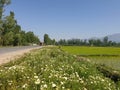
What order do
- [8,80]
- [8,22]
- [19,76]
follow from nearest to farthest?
[8,80]
[19,76]
[8,22]

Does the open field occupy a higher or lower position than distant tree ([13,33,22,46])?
lower

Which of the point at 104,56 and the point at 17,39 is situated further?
the point at 17,39

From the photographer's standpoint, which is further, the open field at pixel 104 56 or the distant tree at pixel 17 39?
the distant tree at pixel 17 39

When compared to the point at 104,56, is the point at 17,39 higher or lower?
higher

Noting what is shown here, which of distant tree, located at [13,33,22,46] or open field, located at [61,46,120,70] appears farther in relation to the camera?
distant tree, located at [13,33,22,46]

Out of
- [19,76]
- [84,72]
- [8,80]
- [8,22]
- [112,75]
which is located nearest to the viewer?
[8,80]

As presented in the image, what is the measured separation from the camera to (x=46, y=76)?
28.5 feet

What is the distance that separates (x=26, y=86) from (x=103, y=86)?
3200mm

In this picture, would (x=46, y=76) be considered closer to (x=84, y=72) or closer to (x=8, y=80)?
(x=8, y=80)

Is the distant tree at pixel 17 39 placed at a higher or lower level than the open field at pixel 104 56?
higher

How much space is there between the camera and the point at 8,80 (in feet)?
27.5

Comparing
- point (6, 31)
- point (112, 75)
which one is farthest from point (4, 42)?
point (112, 75)

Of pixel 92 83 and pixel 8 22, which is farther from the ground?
pixel 8 22

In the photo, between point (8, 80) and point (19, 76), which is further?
point (19, 76)
